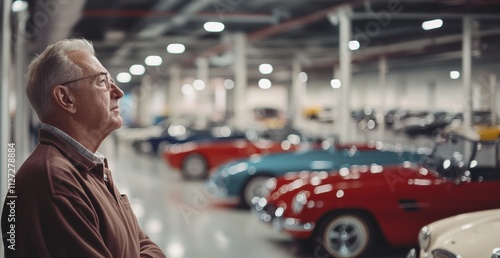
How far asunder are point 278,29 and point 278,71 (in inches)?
25.3

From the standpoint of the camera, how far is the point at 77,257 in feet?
4.77

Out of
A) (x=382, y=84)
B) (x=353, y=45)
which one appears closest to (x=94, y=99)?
(x=382, y=84)

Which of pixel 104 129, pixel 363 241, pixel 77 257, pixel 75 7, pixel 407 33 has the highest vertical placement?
pixel 75 7

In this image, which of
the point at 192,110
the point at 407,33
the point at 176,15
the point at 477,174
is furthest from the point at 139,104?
the point at 477,174

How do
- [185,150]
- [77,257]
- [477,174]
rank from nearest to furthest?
[77,257] → [477,174] → [185,150]

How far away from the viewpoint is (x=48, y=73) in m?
1.61

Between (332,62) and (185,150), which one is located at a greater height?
(332,62)

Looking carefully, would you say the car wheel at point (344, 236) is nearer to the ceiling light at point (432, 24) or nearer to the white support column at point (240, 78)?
the ceiling light at point (432, 24)

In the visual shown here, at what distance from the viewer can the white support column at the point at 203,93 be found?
1600 centimetres

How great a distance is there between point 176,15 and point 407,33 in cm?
503

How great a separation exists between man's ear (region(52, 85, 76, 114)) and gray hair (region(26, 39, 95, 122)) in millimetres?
13

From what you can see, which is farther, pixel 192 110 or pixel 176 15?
pixel 192 110

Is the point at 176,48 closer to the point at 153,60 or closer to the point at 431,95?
the point at 153,60

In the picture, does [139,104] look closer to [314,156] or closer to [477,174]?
[314,156]
